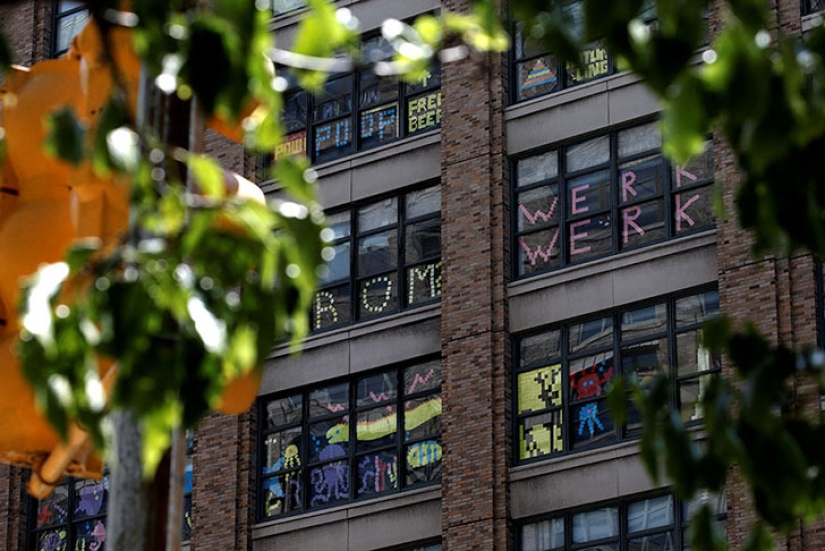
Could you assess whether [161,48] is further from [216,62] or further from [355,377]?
[355,377]

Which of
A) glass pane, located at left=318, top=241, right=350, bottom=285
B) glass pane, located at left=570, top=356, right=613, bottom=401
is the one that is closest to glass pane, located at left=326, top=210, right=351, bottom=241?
glass pane, located at left=318, top=241, right=350, bottom=285

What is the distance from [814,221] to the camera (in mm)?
7238

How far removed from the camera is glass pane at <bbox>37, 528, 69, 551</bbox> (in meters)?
42.0

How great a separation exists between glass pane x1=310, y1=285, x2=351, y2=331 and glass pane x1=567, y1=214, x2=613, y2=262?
16.0 ft

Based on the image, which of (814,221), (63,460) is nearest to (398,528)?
(63,460)

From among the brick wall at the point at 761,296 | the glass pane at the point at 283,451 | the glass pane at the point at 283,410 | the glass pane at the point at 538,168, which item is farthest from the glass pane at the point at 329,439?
the brick wall at the point at 761,296

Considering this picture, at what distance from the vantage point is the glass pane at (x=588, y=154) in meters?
36.9

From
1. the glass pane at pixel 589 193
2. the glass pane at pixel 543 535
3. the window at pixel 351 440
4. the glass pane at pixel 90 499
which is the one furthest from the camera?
the glass pane at pixel 90 499

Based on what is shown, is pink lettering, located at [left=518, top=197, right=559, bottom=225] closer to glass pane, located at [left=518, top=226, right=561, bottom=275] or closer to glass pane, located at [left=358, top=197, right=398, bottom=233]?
glass pane, located at [left=518, top=226, right=561, bottom=275]

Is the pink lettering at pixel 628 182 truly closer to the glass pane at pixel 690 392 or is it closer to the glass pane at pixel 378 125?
the glass pane at pixel 690 392

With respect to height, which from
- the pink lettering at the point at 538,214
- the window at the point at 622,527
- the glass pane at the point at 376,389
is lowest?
the window at the point at 622,527

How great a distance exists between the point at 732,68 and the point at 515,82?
107 feet

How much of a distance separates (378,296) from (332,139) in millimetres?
3635

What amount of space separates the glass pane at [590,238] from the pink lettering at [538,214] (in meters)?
0.52
